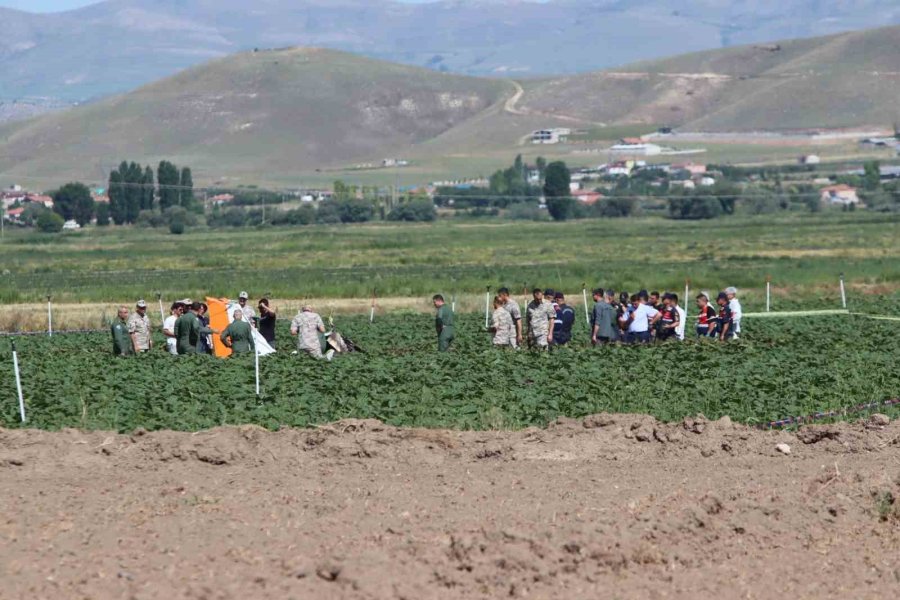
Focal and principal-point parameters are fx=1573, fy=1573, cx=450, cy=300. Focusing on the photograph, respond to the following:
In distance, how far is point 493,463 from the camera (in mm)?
15414

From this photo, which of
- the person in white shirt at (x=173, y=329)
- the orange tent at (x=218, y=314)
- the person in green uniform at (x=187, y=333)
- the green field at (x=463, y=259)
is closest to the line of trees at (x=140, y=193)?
the green field at (x=463, y=259)

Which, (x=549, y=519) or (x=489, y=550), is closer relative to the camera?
(x=489, y=550)

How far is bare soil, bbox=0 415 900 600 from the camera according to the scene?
11.0 meters

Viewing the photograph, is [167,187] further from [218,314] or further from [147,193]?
[218,314]

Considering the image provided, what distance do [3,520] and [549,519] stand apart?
4.36 metres

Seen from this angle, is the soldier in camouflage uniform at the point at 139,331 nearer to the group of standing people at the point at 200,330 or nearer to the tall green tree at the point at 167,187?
the group of standing people at the point at 200,330

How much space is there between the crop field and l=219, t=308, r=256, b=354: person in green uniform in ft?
1.78

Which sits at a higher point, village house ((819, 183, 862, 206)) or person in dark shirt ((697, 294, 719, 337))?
person in dark shirt ((697, 294, 719, 337))

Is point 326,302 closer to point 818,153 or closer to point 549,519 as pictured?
point 549,519

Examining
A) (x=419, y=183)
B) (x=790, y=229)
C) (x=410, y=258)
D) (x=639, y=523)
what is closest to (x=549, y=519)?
(x=639, y=523)

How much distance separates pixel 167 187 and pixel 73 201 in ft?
27.7

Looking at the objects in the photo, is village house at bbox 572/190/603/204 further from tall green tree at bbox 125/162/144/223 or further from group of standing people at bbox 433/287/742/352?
group of standing people at bbox 433/287/742/352

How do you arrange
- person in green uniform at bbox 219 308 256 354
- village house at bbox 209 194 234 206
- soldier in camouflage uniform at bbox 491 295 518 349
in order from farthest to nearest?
village house at bbox 209 194 234 206 < soldier in camouflage uniform at bbox 491 295 518 349 < person in green uniform at bbox 219 308 256 354

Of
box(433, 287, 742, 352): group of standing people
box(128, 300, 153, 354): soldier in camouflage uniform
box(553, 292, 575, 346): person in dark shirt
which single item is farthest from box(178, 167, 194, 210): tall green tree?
box(553, 292, 575, 346): person in dark shirt
